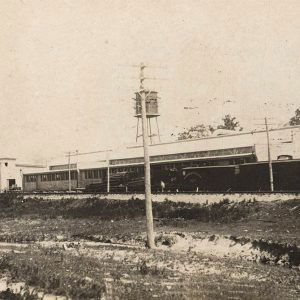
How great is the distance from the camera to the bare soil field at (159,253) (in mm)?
11648

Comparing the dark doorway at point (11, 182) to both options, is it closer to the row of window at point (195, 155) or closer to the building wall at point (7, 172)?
the building wall at point (7, 172)

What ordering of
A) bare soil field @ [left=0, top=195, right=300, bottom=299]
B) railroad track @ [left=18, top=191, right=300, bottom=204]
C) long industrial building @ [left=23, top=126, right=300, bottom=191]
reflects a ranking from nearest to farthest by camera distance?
bare soil field @ [left=0, top=195, right=300, bottom=299] < railroad track @ [left=18, top=191, right=300, bottom=204] < long industrial building @ [left=23, top=126, right=300, bottom=191]

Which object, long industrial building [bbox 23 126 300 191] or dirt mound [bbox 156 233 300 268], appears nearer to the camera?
dirt mound [bbox 156 233 300 268]

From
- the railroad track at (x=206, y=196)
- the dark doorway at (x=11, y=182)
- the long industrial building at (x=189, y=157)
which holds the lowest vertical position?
the railroad track at (x=206, y=196)

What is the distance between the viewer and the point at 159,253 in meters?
18.2

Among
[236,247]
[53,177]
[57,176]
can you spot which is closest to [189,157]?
[57,176]

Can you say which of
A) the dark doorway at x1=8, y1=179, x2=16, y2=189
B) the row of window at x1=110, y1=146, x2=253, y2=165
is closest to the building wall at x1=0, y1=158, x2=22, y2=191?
the dark doorway at x1=8, y1=179, x2=16, y2=189

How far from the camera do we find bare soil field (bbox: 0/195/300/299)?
11648 millimetres

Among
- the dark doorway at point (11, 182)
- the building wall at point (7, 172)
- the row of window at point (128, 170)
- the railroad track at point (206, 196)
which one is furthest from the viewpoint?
the dark doorway at point (11, 182)

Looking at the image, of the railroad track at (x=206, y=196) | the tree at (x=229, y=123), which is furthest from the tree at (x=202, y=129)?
the railroad track at (x=206, y=196)

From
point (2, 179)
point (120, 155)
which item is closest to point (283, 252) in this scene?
point (120, 155)

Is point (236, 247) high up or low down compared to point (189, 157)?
down

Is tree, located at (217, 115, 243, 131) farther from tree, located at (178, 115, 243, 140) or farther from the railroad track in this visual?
the railroad track

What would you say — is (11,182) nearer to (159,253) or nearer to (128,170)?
(128,170)
